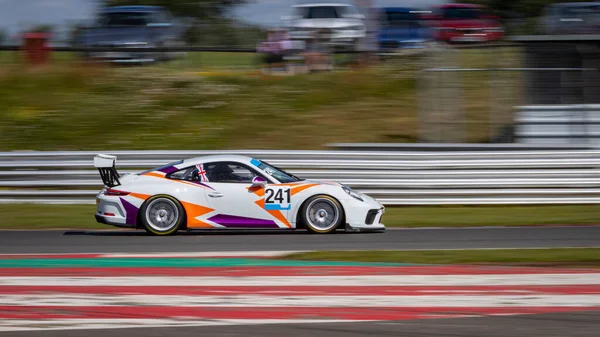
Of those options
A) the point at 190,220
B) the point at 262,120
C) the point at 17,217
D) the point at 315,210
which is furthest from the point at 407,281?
the point at 262,120

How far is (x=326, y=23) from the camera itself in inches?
826

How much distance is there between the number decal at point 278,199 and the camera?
427 inches

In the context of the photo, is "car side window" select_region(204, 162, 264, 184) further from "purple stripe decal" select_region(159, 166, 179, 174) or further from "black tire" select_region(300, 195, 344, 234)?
"black tire" select_region(300, 195, 344, 234)

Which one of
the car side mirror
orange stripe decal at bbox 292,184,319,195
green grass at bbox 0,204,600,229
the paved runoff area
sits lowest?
green grass at bbox 0,204,600,229

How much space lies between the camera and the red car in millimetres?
18547

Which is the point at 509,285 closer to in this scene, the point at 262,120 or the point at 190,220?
the point at 190,220

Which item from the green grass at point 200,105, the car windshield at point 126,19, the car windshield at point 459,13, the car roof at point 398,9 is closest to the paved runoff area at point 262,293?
the green grass at point 200,105

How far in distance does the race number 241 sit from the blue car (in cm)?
1044

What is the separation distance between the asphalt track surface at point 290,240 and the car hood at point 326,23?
10541 millimetres

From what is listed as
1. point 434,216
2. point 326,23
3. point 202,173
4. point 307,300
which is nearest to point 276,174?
point 202,173

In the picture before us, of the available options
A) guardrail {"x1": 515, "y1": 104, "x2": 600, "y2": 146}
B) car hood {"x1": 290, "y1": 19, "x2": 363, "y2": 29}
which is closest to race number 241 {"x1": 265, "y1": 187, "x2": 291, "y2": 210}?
guardrail {"x1": 515, "y1": 104, "x2": 600, "y2": 146}

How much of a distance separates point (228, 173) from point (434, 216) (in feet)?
11.4

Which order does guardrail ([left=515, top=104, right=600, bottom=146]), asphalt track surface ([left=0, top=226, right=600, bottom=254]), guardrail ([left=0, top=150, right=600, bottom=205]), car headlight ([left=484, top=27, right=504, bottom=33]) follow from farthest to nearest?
car headlight ([left=484, top=27, right=504, bottom=33]) < guardrail ([left=515, top=104, right=600, bottom=146]) < guardrail ([left=0, top=150, right=600, bottom=205]) < asphalt track surface ([left=0, top=226, right=600, bottom=254])

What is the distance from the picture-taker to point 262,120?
19.1m
